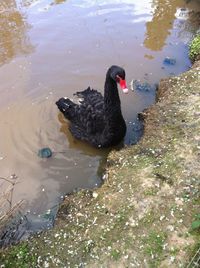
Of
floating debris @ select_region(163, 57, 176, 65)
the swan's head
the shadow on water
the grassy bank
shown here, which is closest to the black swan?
the swan's head

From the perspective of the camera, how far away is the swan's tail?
24.0 ft

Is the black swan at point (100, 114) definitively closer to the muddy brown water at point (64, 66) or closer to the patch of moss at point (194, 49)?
the muddy brown water at point (64, 66)

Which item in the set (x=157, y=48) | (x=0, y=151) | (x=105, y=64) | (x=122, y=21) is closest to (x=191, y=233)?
(x=0, y=151)

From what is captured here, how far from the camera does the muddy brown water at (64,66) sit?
6.71m

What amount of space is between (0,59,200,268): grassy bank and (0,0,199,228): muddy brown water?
0.84 metres

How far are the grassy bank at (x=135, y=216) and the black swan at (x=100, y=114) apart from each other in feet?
1.50

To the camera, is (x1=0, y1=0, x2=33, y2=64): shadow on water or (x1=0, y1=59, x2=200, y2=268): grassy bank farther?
(x1=0, y1=0, x2=33, y2=64): shadow on water

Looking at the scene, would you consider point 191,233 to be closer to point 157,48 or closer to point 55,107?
point 55,107

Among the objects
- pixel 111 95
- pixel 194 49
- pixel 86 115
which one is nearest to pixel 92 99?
pixel 86 115

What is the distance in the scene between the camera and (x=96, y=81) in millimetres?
8680

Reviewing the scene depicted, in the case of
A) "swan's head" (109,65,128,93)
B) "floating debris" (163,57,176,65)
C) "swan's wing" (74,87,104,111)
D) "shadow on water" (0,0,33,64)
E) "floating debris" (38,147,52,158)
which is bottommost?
"floating debris" (38,147,52,158)

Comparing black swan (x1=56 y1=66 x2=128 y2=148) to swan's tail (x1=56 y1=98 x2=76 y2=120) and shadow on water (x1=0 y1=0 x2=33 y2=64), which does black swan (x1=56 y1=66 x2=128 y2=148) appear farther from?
shadow on water (x1=0 y1=0 x2=33 y2=64)

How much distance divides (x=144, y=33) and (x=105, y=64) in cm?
182

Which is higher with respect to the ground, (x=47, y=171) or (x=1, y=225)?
(x=1, y=225)
